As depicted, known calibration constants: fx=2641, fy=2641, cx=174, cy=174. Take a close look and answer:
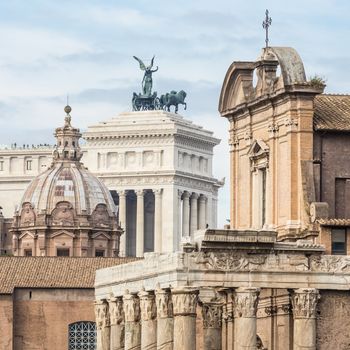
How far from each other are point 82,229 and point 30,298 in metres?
23.8

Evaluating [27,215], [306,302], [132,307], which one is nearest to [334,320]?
[306,302]

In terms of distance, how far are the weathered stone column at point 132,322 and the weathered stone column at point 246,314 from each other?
7.46 m

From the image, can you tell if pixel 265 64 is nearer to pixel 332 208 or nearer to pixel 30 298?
pixel 332 208

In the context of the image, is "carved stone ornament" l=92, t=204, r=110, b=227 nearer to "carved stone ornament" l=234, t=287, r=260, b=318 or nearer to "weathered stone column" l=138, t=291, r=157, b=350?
"weathered stone column" l=138, t=291, r=157, b=350

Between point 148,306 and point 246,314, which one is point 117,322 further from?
point 246,314

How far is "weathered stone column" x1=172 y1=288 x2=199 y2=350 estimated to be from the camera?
8644cm

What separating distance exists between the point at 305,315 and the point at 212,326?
19.6 feet

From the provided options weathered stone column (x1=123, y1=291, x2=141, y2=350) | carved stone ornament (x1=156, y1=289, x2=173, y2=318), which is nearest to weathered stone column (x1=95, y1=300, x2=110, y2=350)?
weathered stone column (x1=123, y1=291, x2=141, y2=350)

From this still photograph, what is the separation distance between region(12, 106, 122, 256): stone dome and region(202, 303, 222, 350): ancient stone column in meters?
69.6

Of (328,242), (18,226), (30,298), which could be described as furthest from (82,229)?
(328,242)

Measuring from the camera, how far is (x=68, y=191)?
562 ft

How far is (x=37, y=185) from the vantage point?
568 feet

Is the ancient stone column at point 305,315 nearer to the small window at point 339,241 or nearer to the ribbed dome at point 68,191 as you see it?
the small window at point 339,241

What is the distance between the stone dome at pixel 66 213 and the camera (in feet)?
545
